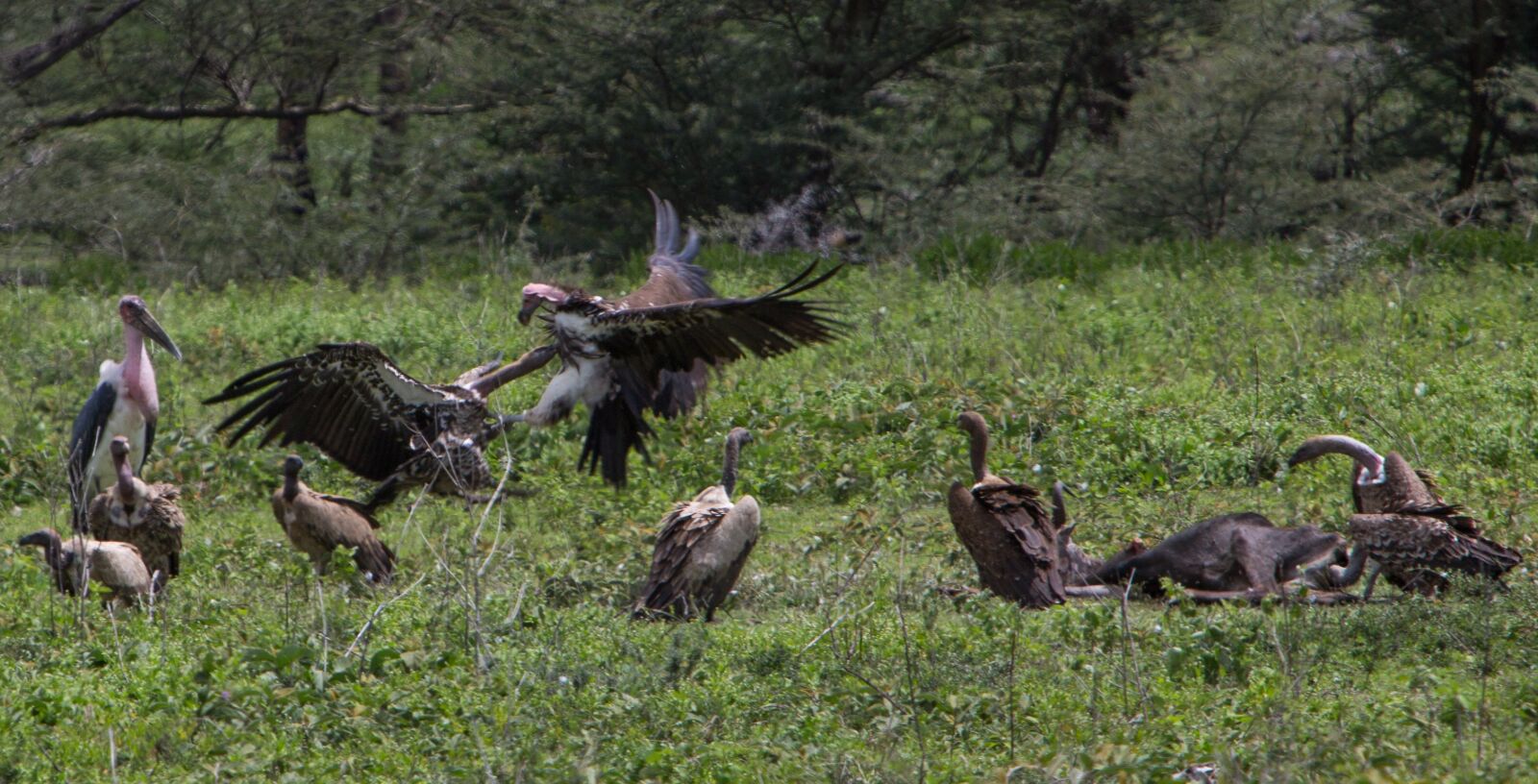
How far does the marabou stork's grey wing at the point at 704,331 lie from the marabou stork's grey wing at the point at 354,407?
795mm

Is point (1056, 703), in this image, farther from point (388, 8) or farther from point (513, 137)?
point (388, 8)

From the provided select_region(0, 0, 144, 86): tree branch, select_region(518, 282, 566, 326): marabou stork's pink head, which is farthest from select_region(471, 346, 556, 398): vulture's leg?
select_region(0, 0, 144, 86): tree branch

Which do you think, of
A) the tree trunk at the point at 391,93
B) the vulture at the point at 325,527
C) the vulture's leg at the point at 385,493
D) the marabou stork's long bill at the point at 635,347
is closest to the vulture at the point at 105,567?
the vulture at the point at 325,527

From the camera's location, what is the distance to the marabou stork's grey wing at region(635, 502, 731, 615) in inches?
259

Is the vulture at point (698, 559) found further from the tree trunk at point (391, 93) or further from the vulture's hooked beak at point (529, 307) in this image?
the tree trunk at point (391, 93)

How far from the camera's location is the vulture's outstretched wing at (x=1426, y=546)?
20.4 ft

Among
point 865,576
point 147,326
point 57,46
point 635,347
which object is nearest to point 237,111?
point 57,46

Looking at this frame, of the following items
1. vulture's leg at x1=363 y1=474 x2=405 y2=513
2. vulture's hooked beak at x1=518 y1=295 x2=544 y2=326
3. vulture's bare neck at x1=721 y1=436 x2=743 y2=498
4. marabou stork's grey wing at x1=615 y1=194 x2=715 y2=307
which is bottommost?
vulture's leg at x1=363 y1=474 x2=405 y2=513

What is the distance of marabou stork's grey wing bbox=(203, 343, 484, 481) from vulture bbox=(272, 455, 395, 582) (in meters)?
0.41

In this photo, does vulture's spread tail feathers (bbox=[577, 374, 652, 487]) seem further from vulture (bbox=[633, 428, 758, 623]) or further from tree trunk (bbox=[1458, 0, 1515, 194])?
tree trunk (bbox=[1458, 0, 1515, 194])

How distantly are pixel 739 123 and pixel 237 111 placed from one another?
5591 millimetres

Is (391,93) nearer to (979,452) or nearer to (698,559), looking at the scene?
(979,452)

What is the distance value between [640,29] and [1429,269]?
783 centimetres

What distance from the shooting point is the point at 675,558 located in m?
6.64
